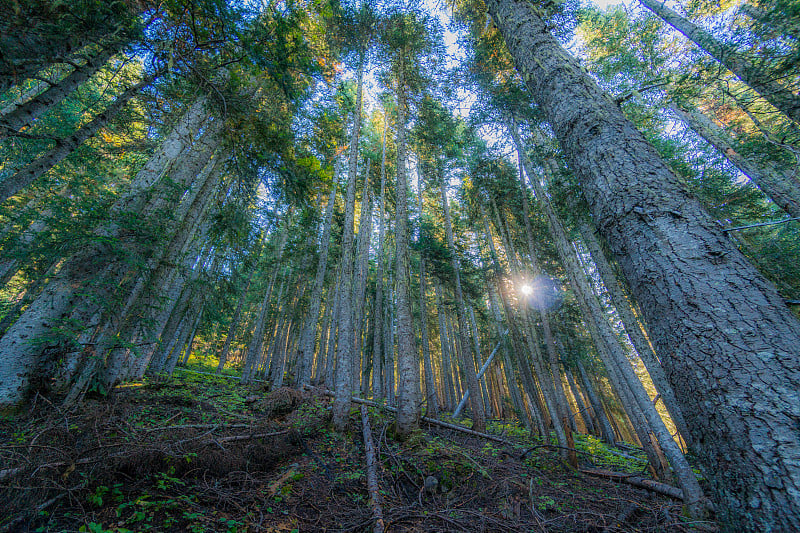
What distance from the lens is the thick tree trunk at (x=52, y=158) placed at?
391 cm

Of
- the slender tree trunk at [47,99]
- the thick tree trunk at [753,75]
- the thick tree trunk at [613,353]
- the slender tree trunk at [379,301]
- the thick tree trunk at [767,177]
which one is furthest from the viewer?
the slender tree trunk at [379,301]

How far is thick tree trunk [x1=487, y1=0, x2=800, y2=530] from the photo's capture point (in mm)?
1084

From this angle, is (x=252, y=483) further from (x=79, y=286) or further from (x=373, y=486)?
(x=79, y=286)

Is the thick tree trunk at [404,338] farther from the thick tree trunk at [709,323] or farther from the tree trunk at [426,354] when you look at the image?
the thick tree trunk at [709,323]

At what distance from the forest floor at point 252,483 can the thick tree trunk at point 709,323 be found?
2916 mm

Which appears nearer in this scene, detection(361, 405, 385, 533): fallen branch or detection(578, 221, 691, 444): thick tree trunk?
detection(361, 405, 385, 533): fallen branch

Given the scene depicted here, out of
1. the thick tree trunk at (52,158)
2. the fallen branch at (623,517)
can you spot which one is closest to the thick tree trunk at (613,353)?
the fallen branch at (623,517)

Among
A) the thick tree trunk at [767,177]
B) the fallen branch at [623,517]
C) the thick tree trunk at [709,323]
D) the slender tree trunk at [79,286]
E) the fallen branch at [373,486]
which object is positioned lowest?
the fallen branch at [623,517]

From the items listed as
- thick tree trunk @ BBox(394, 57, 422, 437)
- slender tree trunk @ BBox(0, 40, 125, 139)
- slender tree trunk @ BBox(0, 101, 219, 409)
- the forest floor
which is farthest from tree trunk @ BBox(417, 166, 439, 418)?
slender tree trunk @ BBox(0, 40, 125, 139)

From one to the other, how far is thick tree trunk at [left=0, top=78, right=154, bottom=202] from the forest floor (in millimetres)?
3108

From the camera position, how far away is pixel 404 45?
35.7ft

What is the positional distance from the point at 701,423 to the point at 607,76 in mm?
15869

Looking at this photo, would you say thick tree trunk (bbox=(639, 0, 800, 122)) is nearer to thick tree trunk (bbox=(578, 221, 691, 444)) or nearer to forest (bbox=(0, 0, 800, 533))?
forest (bbox=(0, 0, 800, 533))

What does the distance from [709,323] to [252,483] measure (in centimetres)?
502
